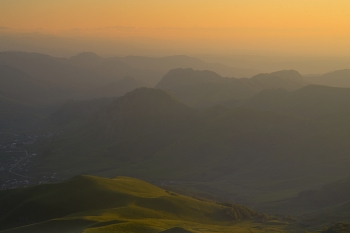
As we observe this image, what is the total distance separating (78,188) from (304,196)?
8374cm

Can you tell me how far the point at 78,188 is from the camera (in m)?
105

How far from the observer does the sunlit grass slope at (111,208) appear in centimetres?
9019

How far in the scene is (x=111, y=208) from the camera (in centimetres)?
9175

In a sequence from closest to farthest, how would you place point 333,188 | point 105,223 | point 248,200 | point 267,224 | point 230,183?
point 105,223 → point 267,224 → point 333,188 → point 248,200 → point 230,183

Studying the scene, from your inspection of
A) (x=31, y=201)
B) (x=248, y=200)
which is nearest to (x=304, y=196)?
(x=248, y=200)

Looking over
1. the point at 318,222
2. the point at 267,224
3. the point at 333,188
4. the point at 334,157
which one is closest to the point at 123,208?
the point at 267,224

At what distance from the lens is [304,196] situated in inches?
5792

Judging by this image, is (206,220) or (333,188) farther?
(333,188)

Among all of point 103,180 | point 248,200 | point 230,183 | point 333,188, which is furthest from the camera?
point 230,183

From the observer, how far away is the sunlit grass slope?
90188 millimetres

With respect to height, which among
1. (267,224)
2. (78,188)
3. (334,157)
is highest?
(334,157)

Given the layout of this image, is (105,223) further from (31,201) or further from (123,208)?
(31,201)

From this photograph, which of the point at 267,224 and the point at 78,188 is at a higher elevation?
the point at 78,188

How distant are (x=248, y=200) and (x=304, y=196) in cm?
2072
